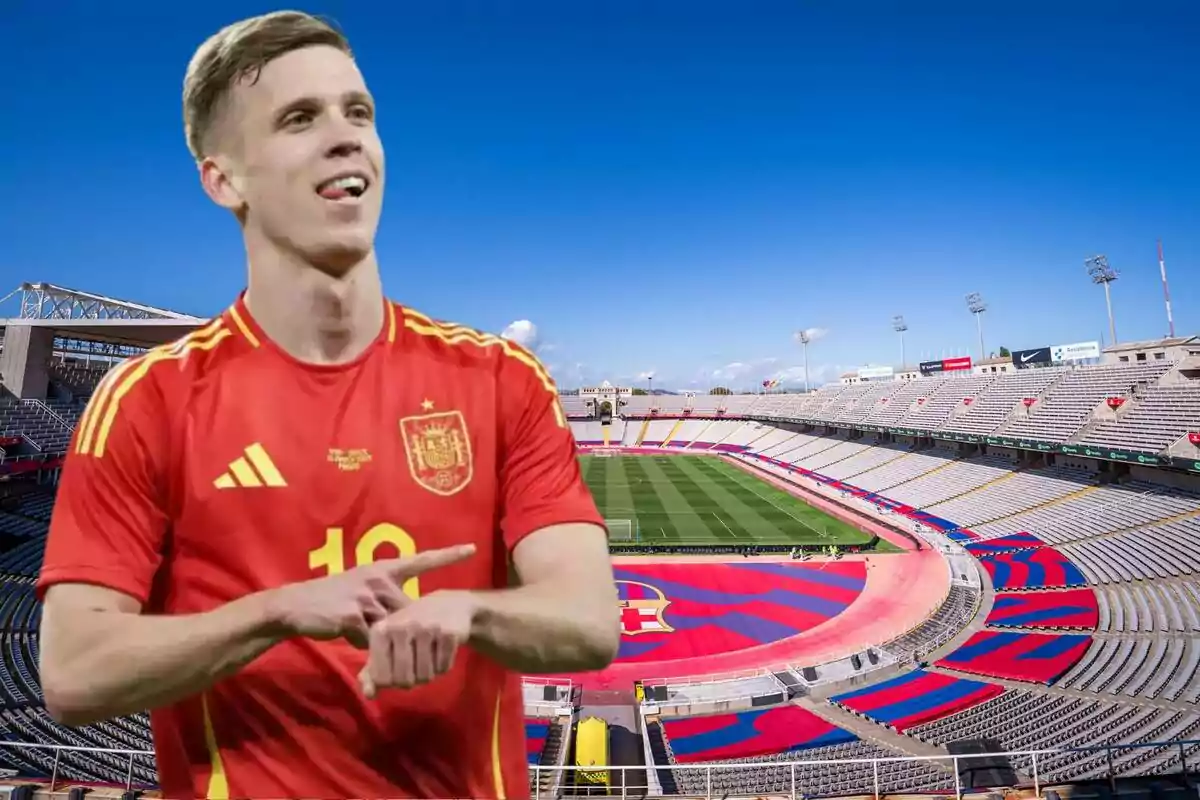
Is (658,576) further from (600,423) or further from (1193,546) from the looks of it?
(600,423)

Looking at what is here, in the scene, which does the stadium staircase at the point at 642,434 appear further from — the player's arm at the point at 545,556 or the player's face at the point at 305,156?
the player's face at the point at 305,156

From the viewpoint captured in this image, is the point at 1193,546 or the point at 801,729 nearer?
the point at 801,729

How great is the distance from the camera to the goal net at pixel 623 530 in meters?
31.5

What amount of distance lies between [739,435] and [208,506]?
72579mm

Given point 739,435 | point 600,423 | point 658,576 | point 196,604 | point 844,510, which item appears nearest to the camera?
point 196,604

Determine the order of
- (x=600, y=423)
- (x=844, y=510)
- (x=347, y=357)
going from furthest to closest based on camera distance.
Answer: (x=600, y=423)
(x=844, y=510)
(x=347, y=357)

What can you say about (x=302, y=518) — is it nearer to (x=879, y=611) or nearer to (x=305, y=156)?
(x=305, y=156)

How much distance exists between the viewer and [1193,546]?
21109 millimetres

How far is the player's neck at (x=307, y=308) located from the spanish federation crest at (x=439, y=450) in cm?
34

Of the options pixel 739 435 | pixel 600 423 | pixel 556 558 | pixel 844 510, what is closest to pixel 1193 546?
pixel 844 510

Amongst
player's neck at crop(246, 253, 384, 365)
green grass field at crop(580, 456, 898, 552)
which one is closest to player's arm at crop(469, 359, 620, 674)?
player's neck at crop(246, 253, 384, 365)

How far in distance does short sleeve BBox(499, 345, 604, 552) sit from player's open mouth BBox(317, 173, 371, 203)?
2.54 feet

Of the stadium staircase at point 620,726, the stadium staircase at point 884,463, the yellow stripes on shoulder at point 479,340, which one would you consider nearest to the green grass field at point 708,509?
the stadium staircase at point 884,463

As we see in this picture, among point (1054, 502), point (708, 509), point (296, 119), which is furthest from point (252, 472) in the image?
point (708, 509)
